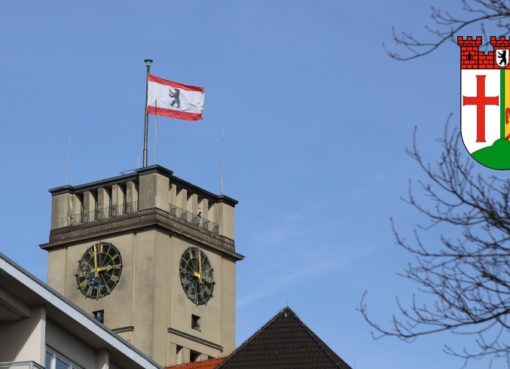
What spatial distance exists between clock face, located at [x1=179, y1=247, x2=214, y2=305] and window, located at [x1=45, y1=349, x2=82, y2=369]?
50.3m

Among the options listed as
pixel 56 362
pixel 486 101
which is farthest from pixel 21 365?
pixel 486 101

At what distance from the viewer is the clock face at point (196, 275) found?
89062mm

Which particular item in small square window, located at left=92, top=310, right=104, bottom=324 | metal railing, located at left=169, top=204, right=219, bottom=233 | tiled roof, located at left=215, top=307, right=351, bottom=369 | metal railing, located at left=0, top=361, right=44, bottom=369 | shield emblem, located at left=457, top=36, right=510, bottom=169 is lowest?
shield emblem, located at left=457, top=36, right=510, bottom=169

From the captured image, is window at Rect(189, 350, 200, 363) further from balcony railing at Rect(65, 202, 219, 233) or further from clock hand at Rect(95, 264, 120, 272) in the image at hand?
balcony railing at Rect(65, 202, 219, 233)

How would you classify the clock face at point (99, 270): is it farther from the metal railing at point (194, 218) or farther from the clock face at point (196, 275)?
the metal railing at point (194, 218)

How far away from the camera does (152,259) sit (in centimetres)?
8725

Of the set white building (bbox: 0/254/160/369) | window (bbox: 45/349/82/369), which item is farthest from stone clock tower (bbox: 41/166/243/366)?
window (bbox: 45/349/82/369)

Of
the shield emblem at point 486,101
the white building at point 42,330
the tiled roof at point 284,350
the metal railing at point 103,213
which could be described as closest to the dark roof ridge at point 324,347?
the tiled roof at point 284,350

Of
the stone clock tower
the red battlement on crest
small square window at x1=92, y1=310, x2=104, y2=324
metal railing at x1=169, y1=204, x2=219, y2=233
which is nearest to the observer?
the red battlement on crest

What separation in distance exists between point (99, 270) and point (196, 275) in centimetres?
444

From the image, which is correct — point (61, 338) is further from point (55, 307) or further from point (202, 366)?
point (202, 366)

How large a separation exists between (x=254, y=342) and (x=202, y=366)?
338 inches

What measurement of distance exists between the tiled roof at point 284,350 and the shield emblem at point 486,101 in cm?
2835

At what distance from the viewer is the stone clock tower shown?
86875 mm
